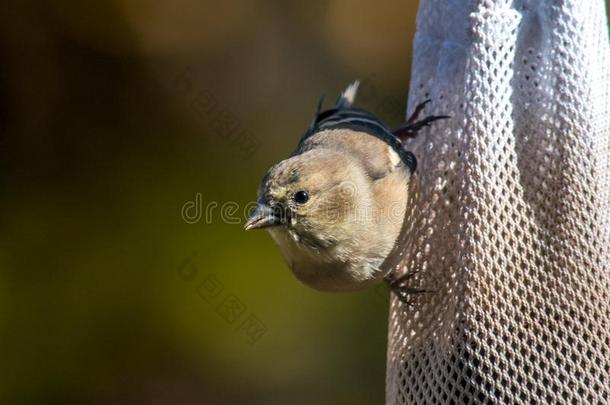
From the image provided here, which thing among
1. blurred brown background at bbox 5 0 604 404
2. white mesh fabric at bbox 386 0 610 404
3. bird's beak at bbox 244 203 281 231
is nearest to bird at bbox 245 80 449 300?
bird's beak at bbox 244 203 281 231

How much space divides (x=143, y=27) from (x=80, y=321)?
2.15 m

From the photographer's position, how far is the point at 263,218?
8.89ft

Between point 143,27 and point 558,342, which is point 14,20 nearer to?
point 143,27

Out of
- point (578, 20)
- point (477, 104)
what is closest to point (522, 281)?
point (477, 104)

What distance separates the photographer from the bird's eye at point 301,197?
2.74m

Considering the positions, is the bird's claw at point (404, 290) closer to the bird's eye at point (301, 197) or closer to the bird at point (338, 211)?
the bird at point (338, 211)

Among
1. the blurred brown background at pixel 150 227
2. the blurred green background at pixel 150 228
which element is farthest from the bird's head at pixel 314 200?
the blurred brown background at pixel 150 227

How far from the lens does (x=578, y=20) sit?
8.71 feet

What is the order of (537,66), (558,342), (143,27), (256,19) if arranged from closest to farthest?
1. (558,342)
2. (537,66)
3. (143,27)
4. (256,19)

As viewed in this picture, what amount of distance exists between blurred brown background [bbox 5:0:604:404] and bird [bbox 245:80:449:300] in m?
2.33

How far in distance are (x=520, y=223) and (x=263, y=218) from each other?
36.2 inches

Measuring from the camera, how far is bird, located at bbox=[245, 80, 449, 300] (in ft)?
9.00

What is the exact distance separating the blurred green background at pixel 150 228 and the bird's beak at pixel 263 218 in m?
2.33

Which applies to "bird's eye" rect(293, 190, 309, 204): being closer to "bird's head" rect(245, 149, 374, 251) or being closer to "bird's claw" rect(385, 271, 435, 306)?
"bird's head" rect(245, 149, 374, 251)
